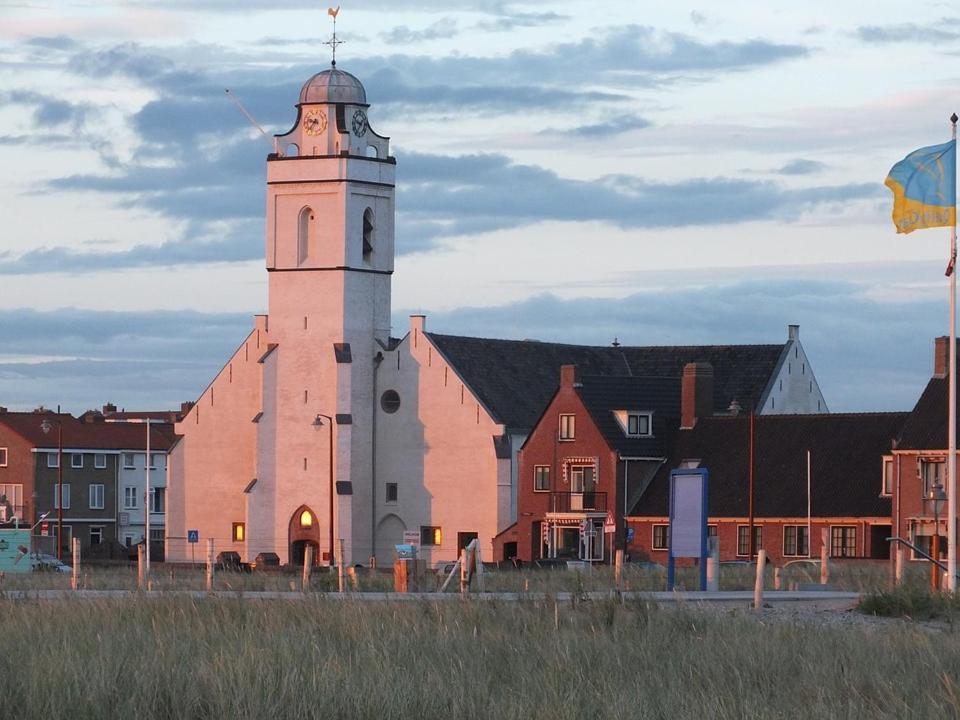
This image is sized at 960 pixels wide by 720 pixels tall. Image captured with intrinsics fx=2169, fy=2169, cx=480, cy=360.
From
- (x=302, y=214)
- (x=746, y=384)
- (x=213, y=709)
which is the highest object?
(x=302, y=214)

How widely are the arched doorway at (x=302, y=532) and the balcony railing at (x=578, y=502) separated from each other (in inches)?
532

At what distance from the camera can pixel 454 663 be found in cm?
2539

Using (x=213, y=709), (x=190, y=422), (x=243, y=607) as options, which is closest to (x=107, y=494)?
(x=190, y=422)

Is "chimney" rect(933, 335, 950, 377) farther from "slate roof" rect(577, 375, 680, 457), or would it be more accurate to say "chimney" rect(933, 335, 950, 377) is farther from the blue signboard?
the blue signboard

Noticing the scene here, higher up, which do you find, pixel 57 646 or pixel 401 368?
pixel 401 368

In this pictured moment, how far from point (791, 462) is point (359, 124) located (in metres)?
28.7

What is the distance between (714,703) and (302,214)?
80.7 metres

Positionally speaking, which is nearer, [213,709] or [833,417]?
[213,709]

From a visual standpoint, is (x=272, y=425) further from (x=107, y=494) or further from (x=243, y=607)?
(x=243, y=607)

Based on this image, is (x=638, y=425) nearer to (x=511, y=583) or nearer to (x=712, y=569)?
(x=511, y=583)

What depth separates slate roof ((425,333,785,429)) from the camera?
98875 mm

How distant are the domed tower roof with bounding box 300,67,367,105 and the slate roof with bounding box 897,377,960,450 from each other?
33.9 metres

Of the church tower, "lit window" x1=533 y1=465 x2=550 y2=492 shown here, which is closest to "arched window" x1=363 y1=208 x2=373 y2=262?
the church tower

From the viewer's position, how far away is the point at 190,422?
103312mm
